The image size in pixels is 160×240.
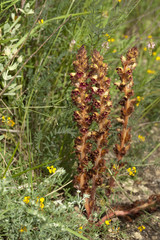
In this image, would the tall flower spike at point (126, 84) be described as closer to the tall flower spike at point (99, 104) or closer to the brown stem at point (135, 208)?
the tall flower spike at point (99, 104)

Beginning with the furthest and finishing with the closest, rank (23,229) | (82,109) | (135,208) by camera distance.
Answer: (135,208)
(82,109)
(23,229)

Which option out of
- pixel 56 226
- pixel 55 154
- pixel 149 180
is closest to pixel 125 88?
pixel 55 154

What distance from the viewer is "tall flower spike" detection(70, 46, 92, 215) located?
1.46m

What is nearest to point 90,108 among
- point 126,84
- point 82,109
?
point 82,109

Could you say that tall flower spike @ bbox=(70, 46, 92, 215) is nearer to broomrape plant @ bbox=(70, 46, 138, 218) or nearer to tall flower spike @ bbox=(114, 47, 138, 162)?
broomrape plant @ bbox=(70, 46, 138, 218)

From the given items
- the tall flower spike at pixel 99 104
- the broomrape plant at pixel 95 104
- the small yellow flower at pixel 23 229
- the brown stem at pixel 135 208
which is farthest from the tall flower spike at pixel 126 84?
the small yellow flower at pixel 23 229

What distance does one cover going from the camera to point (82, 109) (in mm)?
1538

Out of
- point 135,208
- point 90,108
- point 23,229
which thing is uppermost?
point 90,108

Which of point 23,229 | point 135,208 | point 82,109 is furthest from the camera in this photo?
point 135,208

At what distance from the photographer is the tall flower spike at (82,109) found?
57.5 inches

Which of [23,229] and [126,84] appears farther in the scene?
[126,84]

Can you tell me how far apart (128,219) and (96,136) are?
0.62 meters

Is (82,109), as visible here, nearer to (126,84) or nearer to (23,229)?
(126,84)

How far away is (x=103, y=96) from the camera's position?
1.50 meters
